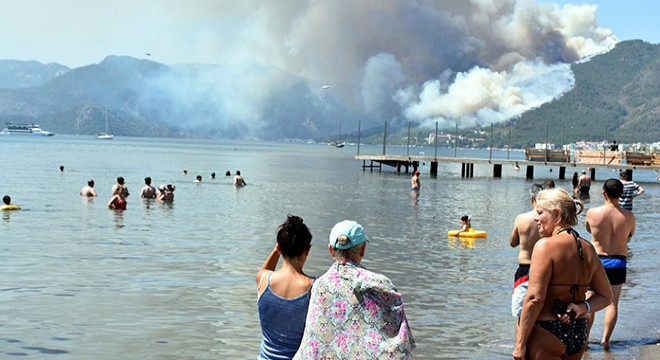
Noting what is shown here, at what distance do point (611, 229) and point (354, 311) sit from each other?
16.9 ft

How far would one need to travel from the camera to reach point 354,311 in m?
4.80

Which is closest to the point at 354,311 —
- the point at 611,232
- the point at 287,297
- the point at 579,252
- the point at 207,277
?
the point at 287,297

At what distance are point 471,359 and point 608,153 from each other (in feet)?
249

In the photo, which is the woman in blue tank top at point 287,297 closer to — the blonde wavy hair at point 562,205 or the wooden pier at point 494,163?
the blonde wavy hair at point 562,205

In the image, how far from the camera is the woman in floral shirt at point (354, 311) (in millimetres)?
4762

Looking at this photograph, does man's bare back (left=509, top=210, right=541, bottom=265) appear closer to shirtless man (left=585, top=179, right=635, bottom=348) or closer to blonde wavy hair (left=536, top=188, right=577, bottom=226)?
shirtless man (left=585, top=179, right=635, bottom=348)

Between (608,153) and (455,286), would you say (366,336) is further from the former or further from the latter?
(608,153)

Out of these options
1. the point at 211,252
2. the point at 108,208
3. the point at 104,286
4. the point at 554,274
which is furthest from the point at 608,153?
the point at 554,274

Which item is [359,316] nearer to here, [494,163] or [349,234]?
[349,234]

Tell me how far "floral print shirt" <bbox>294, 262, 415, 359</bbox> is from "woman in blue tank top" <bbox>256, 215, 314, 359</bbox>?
0.47 meters

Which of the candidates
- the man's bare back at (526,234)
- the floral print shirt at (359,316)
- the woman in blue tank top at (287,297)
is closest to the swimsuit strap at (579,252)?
the floral print shirt at (359,316)

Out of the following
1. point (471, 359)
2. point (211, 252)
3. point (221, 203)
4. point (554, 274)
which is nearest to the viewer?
point (554, 274)

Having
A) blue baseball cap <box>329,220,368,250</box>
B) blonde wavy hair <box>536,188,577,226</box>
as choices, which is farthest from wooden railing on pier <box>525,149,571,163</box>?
blue baseball cap <box>329,220,368,250</box>

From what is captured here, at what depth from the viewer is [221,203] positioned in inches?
1515
